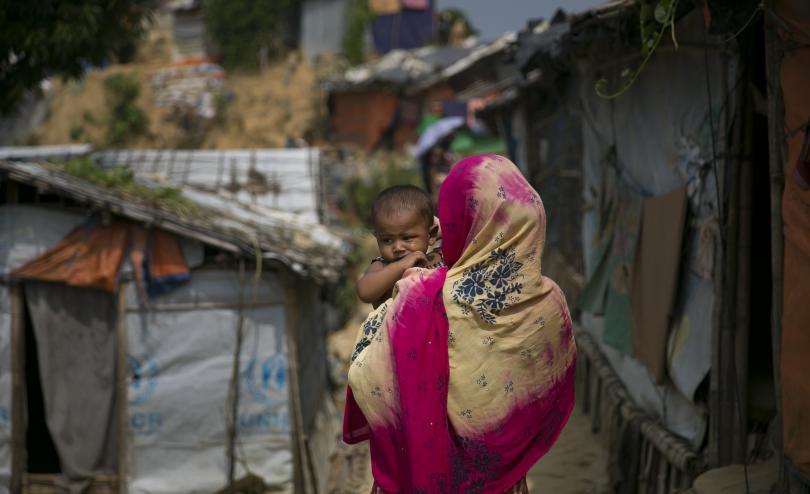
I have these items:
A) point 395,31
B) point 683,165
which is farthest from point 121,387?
point 395,31

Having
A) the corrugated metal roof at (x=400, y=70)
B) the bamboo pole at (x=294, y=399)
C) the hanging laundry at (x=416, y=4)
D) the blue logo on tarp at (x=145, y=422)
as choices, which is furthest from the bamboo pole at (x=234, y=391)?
the hanging laundry at (x=416, y=4)

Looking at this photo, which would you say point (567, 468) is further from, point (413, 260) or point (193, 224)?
point (413, 260)

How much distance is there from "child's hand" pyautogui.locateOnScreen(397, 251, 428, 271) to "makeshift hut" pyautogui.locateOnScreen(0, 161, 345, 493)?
4.68 m

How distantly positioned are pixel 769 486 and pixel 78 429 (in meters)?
6.34

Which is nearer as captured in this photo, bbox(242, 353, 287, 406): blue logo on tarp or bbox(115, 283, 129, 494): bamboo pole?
bbox(115, 283, 129, 494): bamboo pole

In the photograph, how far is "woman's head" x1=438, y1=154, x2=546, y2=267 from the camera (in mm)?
2203

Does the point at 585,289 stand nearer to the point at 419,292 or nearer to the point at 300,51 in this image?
the point at 419,292

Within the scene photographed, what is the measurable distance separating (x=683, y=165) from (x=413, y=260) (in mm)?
2489

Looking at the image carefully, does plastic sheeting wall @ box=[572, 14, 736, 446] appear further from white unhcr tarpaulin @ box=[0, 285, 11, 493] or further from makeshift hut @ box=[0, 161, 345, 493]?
white unhcr tarpaulin @ box=[0, 285, 11, 493]

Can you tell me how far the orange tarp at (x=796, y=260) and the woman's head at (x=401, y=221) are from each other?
1.30m

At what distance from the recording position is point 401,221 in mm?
2492

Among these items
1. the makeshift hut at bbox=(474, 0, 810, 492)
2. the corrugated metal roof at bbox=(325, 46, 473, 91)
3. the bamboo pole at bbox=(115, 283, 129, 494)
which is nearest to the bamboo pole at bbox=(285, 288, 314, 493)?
Result: the bamboo pole at bbox=(115, 283, 129, 494)

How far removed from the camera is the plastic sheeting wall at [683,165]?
3.89 meters

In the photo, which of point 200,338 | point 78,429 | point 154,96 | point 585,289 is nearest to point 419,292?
point 585,289
